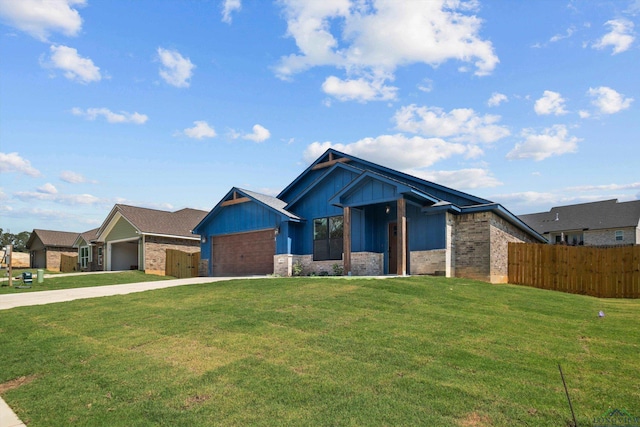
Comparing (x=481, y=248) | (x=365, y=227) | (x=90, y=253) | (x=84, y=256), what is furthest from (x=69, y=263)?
(x=481, y=248)

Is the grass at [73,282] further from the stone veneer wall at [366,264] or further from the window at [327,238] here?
the stone veneer wall at [366,264]

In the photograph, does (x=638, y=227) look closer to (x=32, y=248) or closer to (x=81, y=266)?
(x=81, y=266)

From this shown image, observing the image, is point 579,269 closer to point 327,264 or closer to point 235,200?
point 327,264

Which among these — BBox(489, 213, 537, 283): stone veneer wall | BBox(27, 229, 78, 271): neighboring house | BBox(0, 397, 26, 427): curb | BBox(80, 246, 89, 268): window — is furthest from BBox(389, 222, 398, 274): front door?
BBox(27, 229, 78, 271): neighboring house

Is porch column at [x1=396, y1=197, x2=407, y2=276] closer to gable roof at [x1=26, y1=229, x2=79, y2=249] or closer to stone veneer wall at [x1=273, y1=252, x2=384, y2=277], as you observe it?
stone veneer wall at [x1=273, y1=252, x2=384, y2=277]

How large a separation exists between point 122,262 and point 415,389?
34468 mm

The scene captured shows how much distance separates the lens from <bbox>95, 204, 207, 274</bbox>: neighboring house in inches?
Result: 1149

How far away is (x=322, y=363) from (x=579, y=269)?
15.3 m

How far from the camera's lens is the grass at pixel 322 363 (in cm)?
468

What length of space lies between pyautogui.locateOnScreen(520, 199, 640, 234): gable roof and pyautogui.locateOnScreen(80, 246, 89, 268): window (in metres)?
42.5

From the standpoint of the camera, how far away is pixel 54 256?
142ft

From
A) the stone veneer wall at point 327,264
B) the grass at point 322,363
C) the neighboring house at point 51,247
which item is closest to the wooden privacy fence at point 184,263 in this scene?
the stone veneer wall at point 327,264

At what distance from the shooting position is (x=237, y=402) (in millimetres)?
4934

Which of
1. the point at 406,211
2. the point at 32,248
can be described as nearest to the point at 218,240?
the point at 406,211
